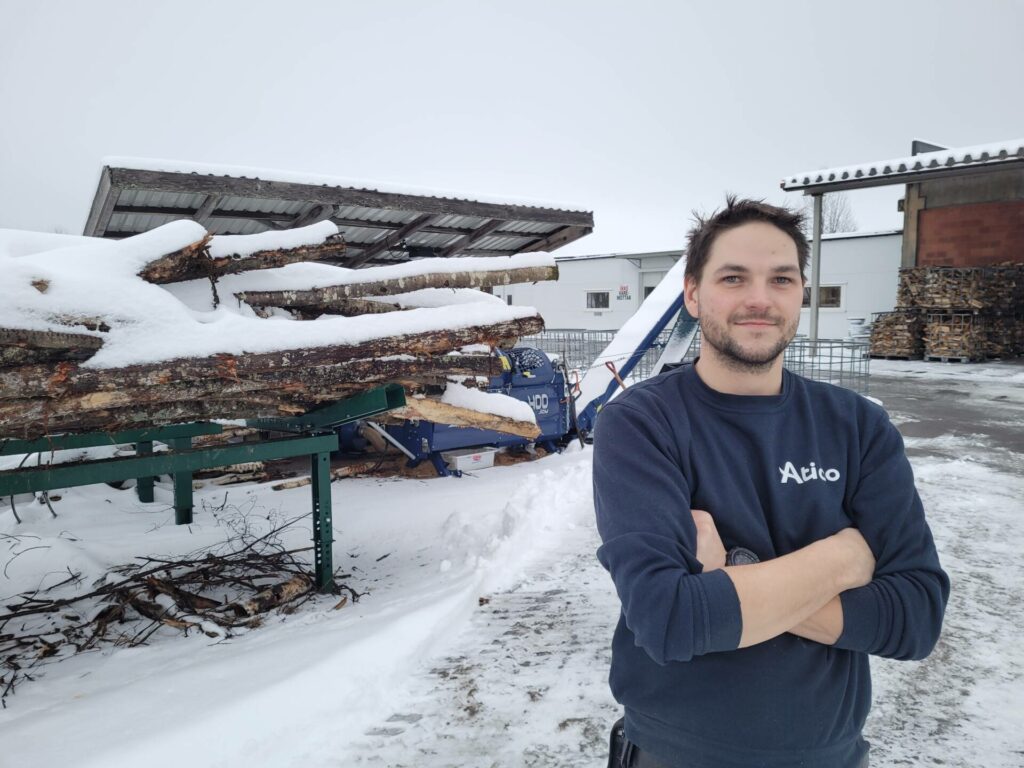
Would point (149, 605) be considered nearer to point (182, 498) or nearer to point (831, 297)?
point (182, 498)

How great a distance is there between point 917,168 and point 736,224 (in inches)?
607

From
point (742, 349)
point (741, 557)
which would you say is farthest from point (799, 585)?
point (742, 349)

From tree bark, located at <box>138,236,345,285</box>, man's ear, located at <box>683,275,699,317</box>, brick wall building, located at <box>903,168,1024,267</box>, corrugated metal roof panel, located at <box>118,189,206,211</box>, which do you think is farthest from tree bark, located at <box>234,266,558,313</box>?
brick wall building, located at <box>903,168,1024,267</box>

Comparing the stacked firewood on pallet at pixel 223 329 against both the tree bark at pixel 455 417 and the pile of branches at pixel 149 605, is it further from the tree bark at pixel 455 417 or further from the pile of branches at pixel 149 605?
the pile of branches at pixel 149 605

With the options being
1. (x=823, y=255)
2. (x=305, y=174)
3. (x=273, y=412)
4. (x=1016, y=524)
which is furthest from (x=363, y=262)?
(x=823, y=255)

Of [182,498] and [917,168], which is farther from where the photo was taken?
[917,168]

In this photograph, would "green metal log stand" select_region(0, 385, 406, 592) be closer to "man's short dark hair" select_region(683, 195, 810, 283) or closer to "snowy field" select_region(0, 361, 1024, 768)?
"snowy field" select_region(0, 361, 1024, 768)

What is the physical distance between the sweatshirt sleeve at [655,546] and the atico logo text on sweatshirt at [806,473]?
229 mm

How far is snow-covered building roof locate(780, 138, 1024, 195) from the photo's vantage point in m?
12.8

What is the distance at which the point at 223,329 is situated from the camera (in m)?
3.30

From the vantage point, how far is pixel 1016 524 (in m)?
5.27

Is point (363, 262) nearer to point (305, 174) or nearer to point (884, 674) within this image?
point (305, 174)

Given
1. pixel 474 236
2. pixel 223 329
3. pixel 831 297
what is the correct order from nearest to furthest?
pixel 223 329
pixel 474 236
pixel 831 297

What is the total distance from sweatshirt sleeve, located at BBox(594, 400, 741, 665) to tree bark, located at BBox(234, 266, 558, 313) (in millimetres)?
2794
